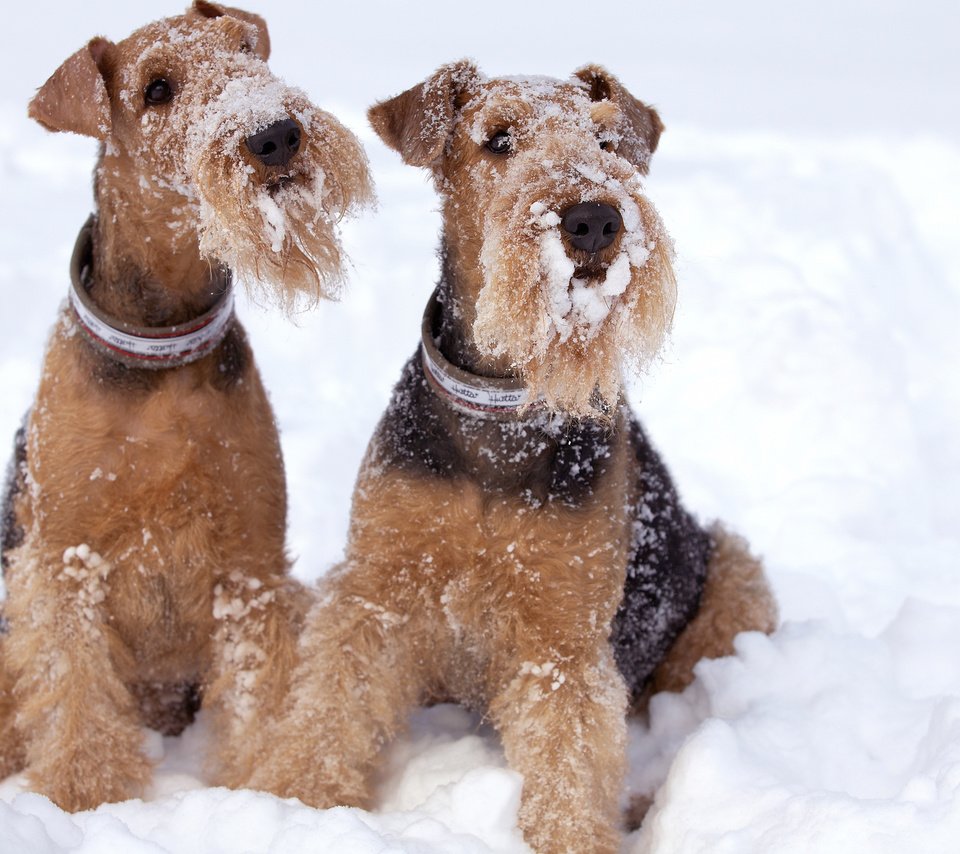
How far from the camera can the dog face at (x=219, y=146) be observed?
3.00m

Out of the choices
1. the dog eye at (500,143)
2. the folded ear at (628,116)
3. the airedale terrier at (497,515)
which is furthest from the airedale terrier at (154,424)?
the folded ear at (628,116)

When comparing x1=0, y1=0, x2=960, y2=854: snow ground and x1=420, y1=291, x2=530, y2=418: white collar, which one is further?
x1=420, y1=291, x2=530, y2=418: white collar

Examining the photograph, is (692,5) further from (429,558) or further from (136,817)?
(136,817)

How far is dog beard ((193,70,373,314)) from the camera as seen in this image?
2.99 metres

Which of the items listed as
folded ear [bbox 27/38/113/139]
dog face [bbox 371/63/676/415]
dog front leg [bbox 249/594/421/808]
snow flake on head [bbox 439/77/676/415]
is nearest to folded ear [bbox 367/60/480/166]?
dog face [bbox 371/63/676/415]

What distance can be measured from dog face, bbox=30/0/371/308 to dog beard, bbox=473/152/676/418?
598 millimetres

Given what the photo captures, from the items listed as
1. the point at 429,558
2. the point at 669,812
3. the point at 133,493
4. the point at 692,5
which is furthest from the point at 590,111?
the point at 692,5

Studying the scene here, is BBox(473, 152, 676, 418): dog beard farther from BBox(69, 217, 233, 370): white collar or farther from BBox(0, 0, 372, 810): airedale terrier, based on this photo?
BBox(69, 217, 233, 370): white collar

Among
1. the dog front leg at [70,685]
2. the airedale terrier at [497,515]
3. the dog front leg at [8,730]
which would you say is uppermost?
the airedale terrier at [497,515]

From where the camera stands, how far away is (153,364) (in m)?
3.37

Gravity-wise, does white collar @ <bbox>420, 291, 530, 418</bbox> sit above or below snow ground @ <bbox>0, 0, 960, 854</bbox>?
above

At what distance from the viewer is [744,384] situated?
20.5ft

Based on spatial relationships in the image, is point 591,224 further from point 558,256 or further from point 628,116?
point 628,116

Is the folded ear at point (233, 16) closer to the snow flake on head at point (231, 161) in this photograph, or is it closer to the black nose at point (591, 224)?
the snow flake on head at point (231, 161)
